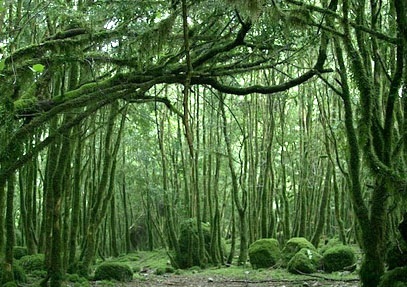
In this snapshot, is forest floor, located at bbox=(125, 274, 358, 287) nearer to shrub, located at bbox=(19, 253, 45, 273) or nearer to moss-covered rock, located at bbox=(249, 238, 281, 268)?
moss-covered rock, located at bbox=(249, 238, 281, 268)

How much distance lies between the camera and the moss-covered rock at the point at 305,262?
1348cm

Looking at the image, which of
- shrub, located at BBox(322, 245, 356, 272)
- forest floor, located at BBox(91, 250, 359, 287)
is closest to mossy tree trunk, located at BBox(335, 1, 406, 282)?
forest floor, located at BBox(91, 250, 359, 287)

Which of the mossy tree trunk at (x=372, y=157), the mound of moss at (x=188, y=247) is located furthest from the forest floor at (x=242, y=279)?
the mossy tree trunk at (x=372, y=157)

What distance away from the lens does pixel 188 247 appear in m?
18.2

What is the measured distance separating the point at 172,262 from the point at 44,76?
10753mm

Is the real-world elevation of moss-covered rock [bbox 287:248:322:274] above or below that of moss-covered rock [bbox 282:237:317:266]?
below

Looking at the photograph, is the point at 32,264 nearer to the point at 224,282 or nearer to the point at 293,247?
the point at 224,282

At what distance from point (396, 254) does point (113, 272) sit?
338 inches

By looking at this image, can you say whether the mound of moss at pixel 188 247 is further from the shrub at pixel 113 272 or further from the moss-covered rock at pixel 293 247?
the shrub at pixel 113 272

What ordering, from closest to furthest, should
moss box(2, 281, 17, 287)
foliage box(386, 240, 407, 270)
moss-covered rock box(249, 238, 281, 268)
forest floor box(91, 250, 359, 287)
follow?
foliage box(386, 240, 407, 270), moss box(2, 281, 17, 287), forest floor box(91, 250, 359, 287), moss-covered rock box(249, 238, 281, 268)

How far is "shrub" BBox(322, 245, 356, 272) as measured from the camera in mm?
13375

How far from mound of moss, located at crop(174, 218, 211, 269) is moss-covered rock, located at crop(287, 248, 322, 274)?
15.8 feet

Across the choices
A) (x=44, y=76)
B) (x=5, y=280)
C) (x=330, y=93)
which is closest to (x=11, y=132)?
(x=44, y=76)

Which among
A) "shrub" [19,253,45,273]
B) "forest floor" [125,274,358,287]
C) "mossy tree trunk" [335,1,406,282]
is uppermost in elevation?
"mossy tree trunk" [335,1,406,282]
